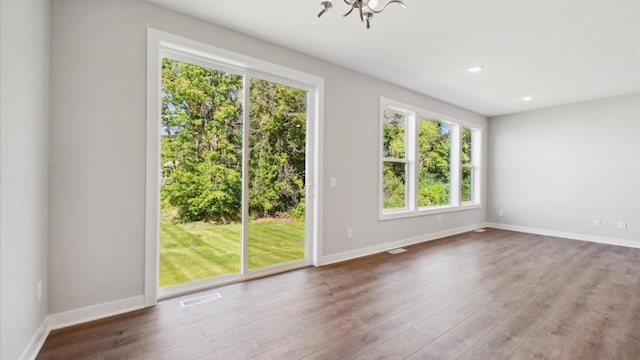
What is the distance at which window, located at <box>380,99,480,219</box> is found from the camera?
15.3 ft

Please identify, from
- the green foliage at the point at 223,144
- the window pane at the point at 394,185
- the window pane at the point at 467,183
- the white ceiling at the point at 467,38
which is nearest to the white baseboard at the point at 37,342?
the green foliage at the point at 223,144

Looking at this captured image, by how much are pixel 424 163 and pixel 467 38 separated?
2.68m

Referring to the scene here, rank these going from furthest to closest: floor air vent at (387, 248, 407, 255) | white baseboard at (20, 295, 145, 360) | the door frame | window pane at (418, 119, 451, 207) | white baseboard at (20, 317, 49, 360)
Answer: window pane at (418, 119, 451, 207)
floor air vent at (387, 248, 407, 255)
the door frame
white baseboard at (20, 295, 145, 360)
white baseboard at (20, 317, 49, 360)

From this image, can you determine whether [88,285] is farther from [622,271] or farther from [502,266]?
[622,271]

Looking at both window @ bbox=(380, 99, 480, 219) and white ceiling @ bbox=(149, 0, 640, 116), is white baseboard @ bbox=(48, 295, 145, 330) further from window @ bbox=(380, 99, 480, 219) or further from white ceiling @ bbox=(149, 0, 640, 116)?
window @ bbox=(380, 99, 480, 219)

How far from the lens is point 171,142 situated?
106 inches

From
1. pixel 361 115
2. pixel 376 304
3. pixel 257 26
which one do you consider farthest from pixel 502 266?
pixel 257 26

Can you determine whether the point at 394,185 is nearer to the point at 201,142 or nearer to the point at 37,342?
the point at 201,142

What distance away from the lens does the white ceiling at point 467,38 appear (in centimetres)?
246

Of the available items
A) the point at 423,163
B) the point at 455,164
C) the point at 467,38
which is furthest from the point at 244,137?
the point at 455,164

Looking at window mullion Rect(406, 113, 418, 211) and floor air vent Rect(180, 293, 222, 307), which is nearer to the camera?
floor air vent Rect(180, 293, 222, 307)

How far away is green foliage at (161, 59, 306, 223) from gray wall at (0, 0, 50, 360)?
0.86 meters

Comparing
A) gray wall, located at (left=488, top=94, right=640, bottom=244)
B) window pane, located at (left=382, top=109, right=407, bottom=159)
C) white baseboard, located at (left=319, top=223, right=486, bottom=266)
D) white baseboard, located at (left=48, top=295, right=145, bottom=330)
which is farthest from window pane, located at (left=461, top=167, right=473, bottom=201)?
white baseboard, located at (left=48, top=295, right=145, bottom=330)

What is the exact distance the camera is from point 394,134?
4.79m
